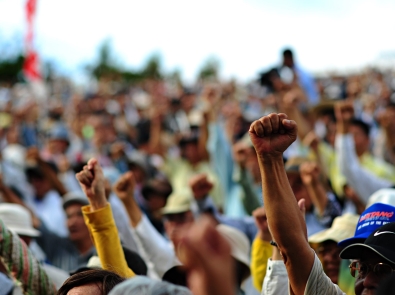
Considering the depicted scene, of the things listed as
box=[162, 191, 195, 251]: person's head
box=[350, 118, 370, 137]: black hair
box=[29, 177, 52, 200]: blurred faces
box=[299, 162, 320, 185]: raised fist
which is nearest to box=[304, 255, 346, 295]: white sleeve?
box=[299, 162, 320, 185]: raised fist

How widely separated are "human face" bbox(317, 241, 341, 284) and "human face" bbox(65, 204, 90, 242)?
1868 mm

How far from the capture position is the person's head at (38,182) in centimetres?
654

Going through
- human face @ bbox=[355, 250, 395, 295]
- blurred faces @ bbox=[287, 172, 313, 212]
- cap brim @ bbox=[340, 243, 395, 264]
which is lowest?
blurred faces @ bbox=[287, 172, 313, 212]

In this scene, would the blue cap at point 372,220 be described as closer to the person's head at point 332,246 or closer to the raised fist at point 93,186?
the person's head at point 332,246

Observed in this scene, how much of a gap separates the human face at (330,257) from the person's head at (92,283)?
4.54 ft

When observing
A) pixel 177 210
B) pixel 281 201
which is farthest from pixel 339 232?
pixel 177 210

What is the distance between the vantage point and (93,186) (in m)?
2.98

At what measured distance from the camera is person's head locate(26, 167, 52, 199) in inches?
257

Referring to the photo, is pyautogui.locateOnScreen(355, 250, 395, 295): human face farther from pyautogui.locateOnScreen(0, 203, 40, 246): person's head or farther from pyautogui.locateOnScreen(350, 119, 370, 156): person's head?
pyautogui.locateOnScreen(350, 119, 370, 156): person's head

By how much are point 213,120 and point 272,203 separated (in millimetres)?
4758

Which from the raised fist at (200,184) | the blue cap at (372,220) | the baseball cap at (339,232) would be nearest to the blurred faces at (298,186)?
the raised fist at (200,184)

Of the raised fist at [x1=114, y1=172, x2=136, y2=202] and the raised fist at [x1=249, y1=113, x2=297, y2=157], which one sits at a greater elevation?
the raised fist at [x1=249, y1=113, x2=297, y2=157]

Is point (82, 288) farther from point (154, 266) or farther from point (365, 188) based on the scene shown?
point (365, 188)

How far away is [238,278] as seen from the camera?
11.5 feet
